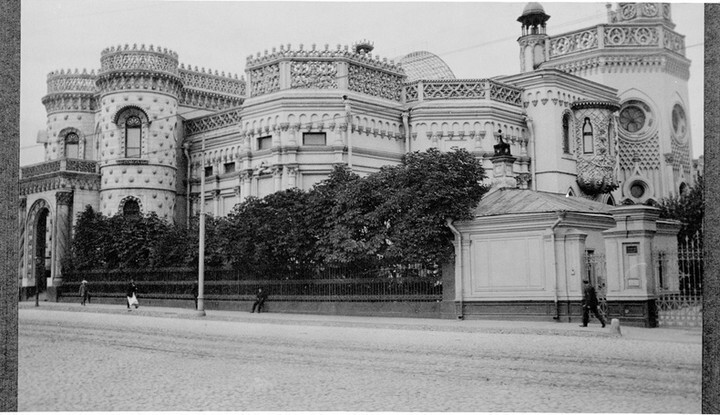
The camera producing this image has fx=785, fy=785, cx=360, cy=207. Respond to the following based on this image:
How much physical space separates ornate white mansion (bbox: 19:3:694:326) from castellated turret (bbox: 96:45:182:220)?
72mm

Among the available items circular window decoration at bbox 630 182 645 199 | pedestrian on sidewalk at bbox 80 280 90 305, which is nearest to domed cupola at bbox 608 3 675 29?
circular window decoration at bbox 630 182 645 199

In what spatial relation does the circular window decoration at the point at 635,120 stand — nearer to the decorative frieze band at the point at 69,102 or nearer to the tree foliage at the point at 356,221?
the tree foliage at the point at 356,221

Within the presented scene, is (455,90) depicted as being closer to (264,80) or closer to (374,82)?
(374,82)

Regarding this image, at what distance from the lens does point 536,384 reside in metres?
11.1

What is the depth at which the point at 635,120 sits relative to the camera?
40375 mm

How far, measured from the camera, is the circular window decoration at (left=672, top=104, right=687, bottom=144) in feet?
126

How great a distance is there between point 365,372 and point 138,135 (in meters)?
31.0

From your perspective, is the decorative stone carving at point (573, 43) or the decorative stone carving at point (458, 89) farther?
the decorative stone carving at point (573, 43)

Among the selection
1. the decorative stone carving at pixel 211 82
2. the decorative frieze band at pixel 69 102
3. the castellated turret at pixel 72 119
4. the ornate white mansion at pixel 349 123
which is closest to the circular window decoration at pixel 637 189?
the ornate white mansion at pixel 349 123

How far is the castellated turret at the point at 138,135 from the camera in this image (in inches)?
1565

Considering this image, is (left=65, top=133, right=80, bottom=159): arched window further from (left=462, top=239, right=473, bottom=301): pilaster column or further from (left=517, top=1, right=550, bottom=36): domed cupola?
(left=462, top=239, right=473, bottom=301): pilaster column

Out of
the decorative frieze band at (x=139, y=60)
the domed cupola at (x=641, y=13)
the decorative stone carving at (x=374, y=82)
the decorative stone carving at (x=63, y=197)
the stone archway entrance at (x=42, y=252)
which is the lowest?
the stone archway entrance at (x=42, y=252)

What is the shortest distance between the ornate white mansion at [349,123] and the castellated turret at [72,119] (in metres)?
0.08

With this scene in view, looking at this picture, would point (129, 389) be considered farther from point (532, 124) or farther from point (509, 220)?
point (532, 124)
